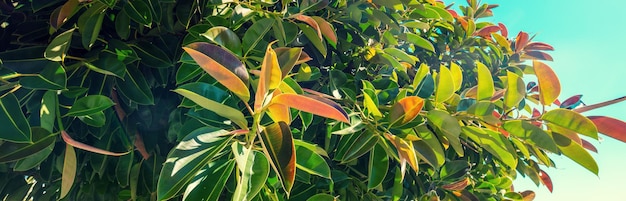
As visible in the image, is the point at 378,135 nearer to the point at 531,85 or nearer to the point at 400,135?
the point at 400,135

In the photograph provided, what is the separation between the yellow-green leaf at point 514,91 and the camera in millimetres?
716

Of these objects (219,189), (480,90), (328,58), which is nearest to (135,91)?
(219,189)

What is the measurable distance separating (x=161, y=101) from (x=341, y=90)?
37 centimetres

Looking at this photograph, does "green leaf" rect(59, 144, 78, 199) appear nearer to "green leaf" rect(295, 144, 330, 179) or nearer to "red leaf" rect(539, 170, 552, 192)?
"green leaf" rect(295, 144, 330, 179)

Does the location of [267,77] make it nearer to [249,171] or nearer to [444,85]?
[249,171]

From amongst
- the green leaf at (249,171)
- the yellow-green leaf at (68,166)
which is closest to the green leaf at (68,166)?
the yellow-green leaf at (68,166)

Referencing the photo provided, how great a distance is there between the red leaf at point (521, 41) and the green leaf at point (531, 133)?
0.84 meters

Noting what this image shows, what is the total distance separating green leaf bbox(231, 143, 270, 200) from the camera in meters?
0.49

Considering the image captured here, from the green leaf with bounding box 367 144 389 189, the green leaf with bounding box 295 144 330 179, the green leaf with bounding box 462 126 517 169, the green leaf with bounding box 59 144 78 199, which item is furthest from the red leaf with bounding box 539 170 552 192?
the green leaf with bounding box 59 144 78 199

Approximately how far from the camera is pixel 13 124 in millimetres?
629

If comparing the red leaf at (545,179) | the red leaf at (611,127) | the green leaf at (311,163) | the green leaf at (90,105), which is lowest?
the red leaf at (545,179)

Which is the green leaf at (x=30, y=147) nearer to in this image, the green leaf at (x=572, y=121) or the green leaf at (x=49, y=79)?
the green leaf at (x=49, y=79)

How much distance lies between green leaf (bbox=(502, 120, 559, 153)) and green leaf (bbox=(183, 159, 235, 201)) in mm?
450

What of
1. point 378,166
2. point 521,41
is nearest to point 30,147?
point 378,166
